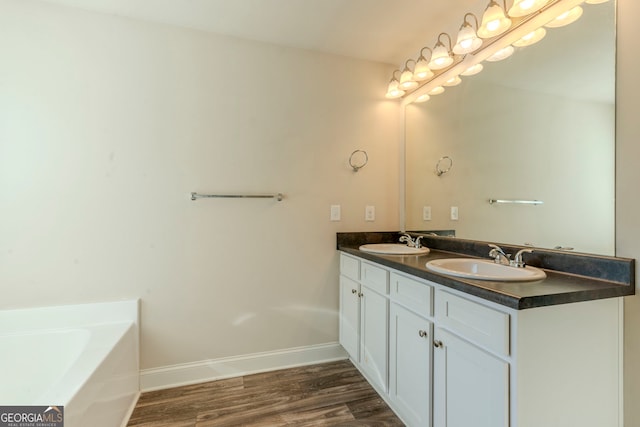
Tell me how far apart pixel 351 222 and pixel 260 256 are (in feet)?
2.40

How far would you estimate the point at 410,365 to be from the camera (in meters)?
1.43

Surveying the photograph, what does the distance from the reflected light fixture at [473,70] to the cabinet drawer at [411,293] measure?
1.32m

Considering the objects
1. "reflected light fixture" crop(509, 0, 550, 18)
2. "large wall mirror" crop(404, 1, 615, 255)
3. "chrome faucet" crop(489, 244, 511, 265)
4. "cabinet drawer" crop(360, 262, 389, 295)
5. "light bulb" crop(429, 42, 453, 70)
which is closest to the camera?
"large wall mirror" crop(404, 1, 615, 255)

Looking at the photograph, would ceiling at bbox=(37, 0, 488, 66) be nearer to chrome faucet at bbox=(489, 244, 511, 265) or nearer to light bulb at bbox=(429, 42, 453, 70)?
light bulb at bbox=(429, 42, 453, 70)

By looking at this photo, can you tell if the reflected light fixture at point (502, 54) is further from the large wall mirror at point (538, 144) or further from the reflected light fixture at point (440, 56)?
the reflected light fixture at point (440, 56)

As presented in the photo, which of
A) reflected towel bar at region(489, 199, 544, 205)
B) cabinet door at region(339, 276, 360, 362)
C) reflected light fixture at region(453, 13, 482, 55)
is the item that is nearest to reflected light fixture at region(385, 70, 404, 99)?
reflected light fixture at region(453, 13, 482, 55)

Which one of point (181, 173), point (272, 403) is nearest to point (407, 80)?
point (181, 173)

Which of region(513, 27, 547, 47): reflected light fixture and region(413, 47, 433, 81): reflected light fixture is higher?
region(413, 47, 433, 81): reflected light fixture

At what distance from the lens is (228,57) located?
1969 millimetres

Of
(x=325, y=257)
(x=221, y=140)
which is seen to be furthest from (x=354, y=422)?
(x=221, y=140)

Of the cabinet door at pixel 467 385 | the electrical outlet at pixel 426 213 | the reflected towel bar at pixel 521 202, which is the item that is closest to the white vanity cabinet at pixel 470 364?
the cabinet door at pixel 467 385

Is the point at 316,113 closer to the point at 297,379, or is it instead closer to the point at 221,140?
the point at 221,140

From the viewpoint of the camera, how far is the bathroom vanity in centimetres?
94

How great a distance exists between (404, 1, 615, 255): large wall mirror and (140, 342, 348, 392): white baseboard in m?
1.27
